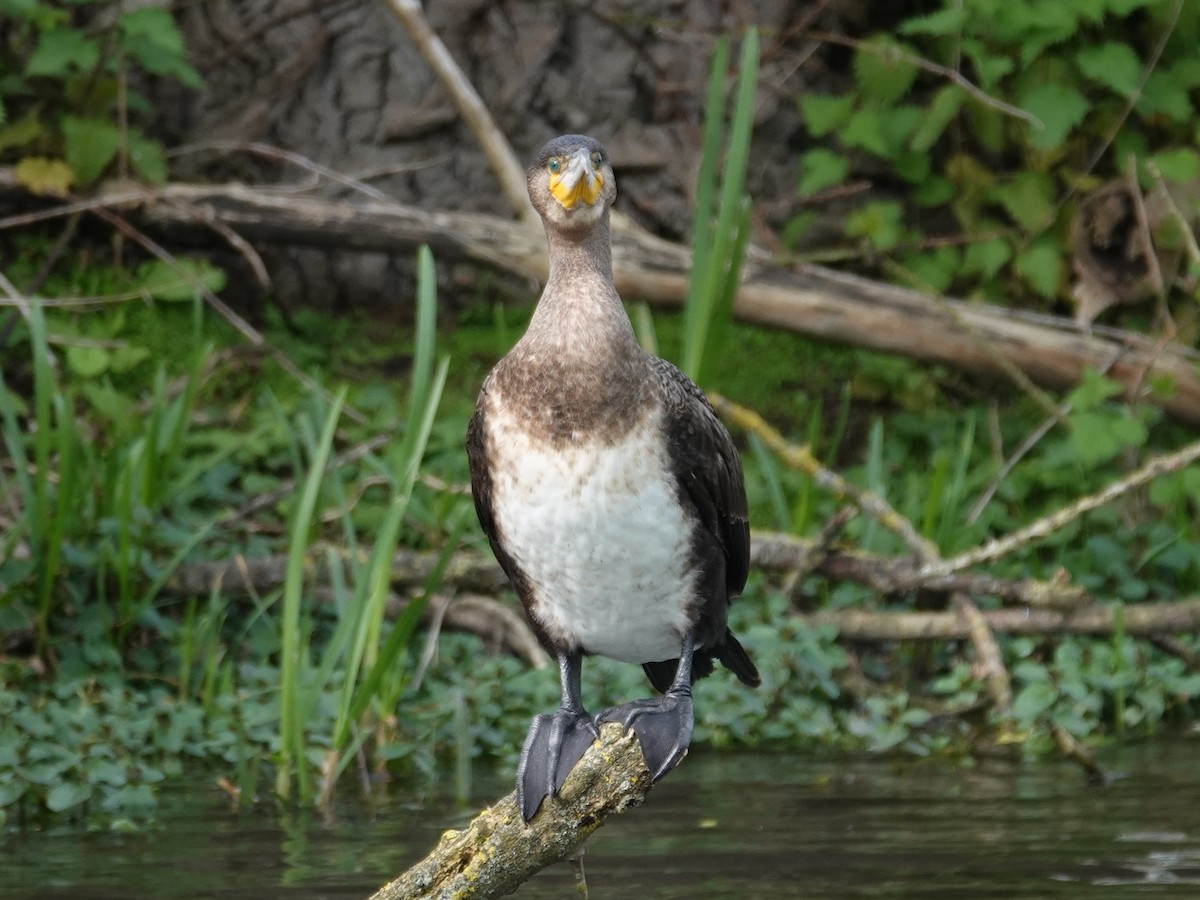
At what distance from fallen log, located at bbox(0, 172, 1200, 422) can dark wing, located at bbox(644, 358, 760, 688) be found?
255 cm

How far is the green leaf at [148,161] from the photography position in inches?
227

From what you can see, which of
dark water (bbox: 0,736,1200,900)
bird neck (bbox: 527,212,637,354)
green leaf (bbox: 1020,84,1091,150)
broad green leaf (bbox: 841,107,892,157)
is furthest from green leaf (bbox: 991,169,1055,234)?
bird neck (bbox: 527,212,637,354)

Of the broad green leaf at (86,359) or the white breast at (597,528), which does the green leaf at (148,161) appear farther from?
the white breast at (597,528)

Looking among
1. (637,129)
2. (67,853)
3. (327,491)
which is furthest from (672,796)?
(637,129)

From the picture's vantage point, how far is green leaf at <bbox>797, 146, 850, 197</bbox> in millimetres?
6062

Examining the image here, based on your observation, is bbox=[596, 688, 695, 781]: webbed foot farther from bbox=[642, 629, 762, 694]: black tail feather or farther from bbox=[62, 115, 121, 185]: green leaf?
bbox=[62, 115, 121, 185]: green leaf

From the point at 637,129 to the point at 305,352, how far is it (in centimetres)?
155

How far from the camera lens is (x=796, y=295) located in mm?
5613

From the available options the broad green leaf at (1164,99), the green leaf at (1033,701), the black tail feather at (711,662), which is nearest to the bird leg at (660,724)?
the black tail feather at (711,662)

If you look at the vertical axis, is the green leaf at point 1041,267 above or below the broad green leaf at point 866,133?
below

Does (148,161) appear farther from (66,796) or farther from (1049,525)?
(1049,525)

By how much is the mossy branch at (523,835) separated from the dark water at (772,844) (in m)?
0.81

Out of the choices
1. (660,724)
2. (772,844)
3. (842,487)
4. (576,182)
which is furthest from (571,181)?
(842,487)

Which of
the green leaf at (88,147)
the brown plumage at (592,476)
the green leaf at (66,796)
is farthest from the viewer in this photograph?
the green leaf at (88,147)
